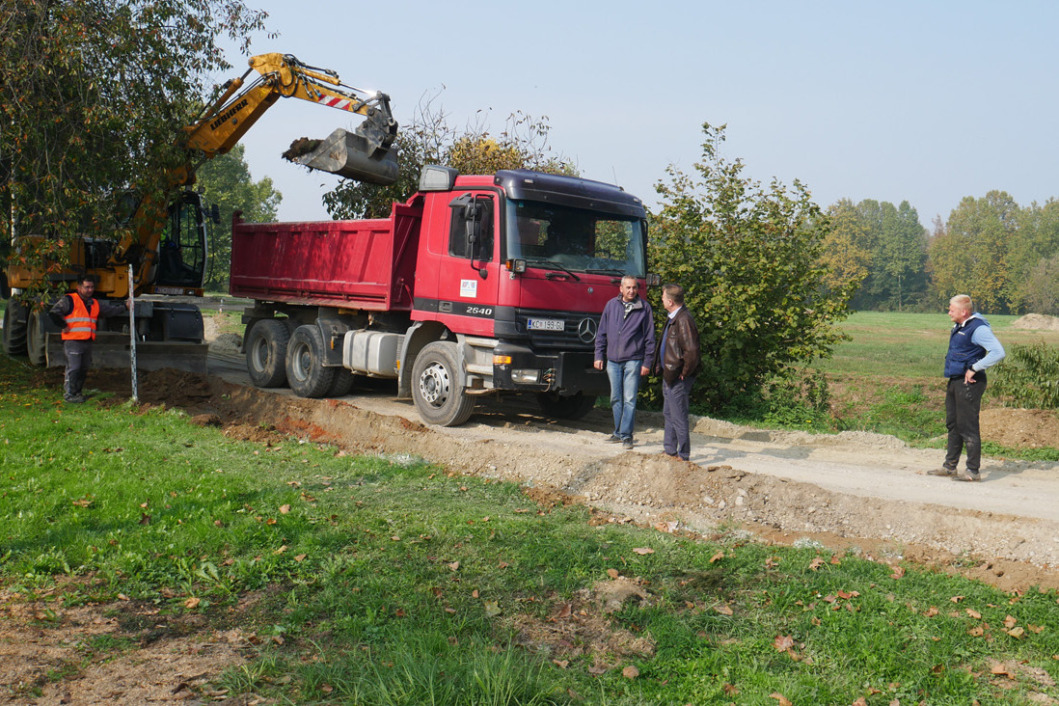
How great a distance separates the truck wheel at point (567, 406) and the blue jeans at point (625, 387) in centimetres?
256

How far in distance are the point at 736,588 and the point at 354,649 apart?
246 centimetres

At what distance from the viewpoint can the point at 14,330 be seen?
17766 millimetres

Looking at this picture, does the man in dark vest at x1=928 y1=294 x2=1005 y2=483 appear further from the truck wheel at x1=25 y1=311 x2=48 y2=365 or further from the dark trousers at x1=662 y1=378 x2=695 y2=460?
the truck wheel at x1=25 y1=311 x2=48 y2=365

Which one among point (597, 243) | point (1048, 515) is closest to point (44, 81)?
point (597, 243)

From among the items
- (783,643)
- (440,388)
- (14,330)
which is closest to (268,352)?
(440,388)

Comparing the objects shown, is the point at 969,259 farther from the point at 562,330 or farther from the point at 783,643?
the point at 783,643

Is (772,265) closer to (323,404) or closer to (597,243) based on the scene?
(597,243)

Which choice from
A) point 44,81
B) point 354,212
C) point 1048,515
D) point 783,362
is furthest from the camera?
point 354,212

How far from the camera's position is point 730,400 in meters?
14.3

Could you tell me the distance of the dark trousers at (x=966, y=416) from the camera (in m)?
9.05

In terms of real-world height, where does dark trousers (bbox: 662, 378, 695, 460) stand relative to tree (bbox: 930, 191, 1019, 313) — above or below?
below

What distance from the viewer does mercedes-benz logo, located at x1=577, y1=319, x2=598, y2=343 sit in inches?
437

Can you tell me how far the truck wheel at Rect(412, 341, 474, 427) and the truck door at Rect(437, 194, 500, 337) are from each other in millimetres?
429

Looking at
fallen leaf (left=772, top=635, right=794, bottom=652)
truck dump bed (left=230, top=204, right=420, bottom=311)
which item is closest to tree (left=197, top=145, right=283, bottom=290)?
truck dump bed (left=230, top=204, right=420, bottom=311)
